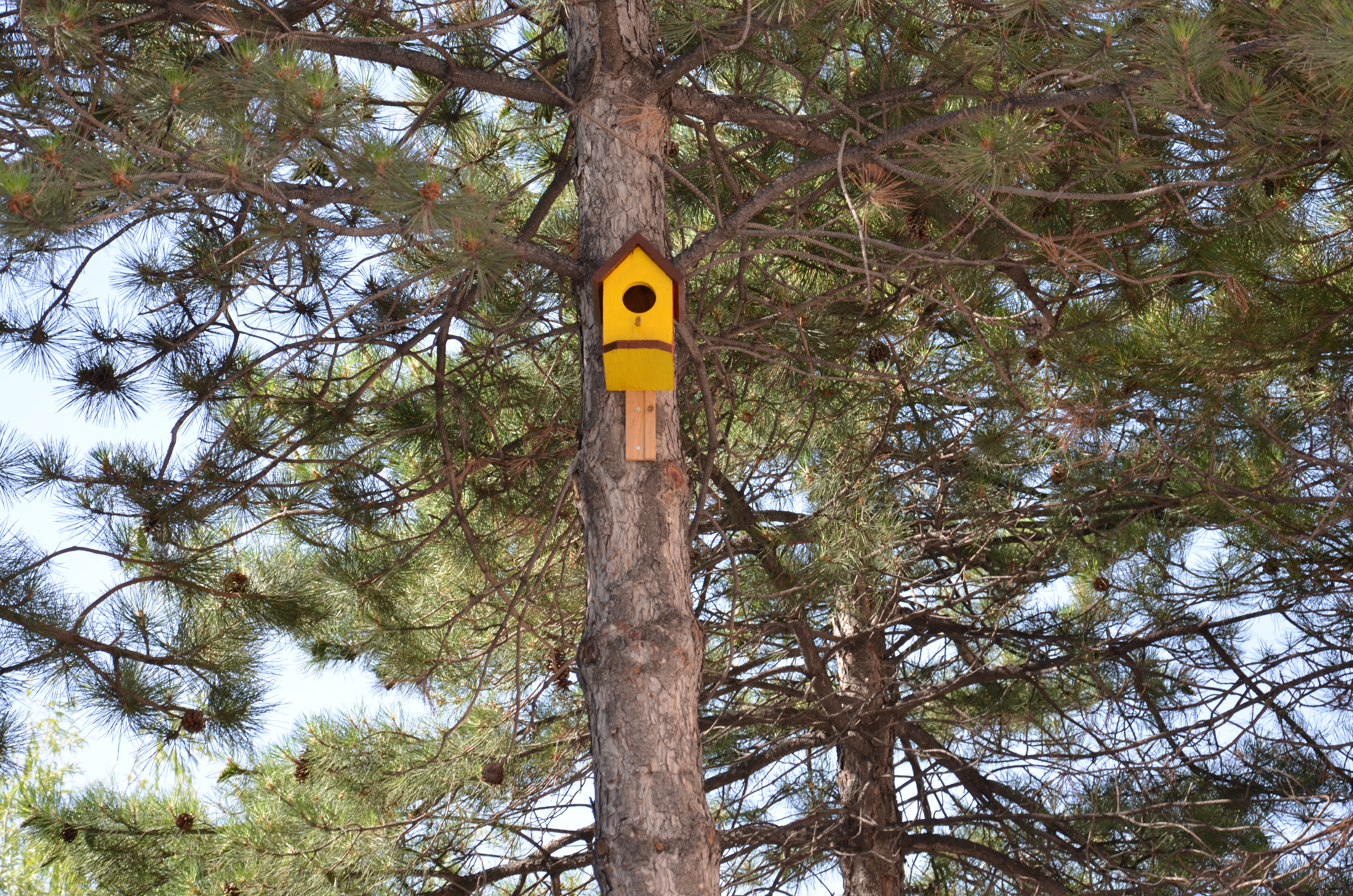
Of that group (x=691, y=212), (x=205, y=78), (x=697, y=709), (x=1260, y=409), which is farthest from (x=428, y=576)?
(x=1260, y=409)

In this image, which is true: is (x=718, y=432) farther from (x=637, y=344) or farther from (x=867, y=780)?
(x=867, y=780)

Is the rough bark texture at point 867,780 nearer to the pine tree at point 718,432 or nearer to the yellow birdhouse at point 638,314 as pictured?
the pine tree at point 718,432

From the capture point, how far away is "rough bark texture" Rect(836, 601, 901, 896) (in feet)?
16.4

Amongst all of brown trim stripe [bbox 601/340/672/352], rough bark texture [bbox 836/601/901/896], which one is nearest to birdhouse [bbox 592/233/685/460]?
brown trim stripe [bbox 601/340/672/352]

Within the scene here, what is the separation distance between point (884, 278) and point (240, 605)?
2.67 metres

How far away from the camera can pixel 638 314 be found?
302cm

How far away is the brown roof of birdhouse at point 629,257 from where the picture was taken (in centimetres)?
306

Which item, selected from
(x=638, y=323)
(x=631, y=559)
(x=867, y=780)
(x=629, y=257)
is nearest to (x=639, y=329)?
(x=638, y=323)

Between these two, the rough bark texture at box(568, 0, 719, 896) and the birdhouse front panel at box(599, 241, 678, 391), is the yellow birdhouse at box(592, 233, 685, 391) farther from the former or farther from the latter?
the rough bark texture at box(568, 0, 719, 896)

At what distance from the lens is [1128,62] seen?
10.1ft

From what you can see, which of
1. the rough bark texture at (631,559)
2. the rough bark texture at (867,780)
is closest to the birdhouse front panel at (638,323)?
the rough bark texture at (631,559)

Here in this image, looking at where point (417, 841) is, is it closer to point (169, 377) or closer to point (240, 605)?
point (240, 605)

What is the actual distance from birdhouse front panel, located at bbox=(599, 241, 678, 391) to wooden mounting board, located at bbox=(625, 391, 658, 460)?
27mm

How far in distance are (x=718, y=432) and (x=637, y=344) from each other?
3.32 feet
